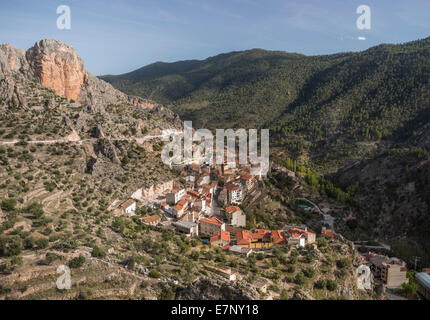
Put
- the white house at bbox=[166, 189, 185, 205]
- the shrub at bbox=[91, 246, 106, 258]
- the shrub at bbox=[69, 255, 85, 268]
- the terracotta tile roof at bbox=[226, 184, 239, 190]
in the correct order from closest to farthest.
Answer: the shrub at bbox=[69, 255, 85, 268] < the shrub at bbox=[91, 246, 106, 258] < the white house at bbox=[166, 189, 185, 205] < the terracotta tile roof at bbox=[226, 184, 239, 190]

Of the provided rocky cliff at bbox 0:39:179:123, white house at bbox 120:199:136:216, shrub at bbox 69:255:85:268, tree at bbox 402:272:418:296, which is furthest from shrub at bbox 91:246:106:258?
rocky cliff at bbox 0:39:179:123

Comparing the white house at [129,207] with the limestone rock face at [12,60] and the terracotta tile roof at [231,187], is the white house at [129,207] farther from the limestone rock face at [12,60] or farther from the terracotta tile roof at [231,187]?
the limestone rock face at [12,60]

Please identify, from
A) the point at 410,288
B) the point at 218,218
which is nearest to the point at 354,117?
the point at 410,288

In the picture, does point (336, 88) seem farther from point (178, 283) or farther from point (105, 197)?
point (178, 283)

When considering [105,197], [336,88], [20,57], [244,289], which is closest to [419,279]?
[244,289]

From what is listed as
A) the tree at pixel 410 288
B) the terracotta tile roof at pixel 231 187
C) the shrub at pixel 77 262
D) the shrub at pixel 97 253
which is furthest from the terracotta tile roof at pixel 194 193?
the shrub at pixel 77 262

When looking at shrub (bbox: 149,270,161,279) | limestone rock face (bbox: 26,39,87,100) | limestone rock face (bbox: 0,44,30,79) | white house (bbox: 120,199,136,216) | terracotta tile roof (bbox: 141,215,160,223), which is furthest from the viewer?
limestone rock face (bbox: 26,39,87,100)

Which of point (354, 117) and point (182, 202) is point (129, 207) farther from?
point (354, 117)

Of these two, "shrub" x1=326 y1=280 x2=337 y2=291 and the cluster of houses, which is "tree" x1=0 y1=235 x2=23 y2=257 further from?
"shrub" x1=326 y1=280 x2=337 y2=291
